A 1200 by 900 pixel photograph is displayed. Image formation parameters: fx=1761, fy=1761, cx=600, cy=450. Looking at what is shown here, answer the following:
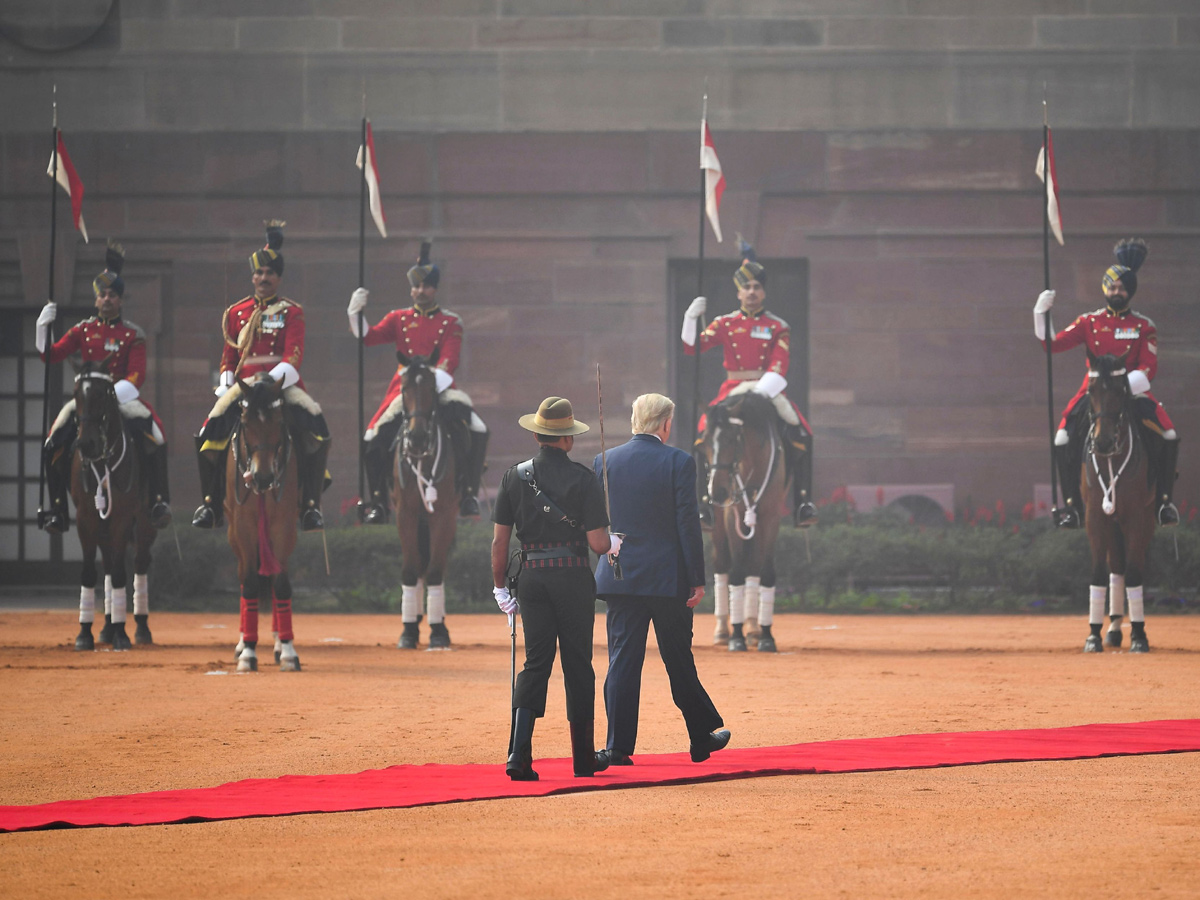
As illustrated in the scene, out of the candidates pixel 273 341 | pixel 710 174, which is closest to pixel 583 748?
pixel 273 341

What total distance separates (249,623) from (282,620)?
24 cm

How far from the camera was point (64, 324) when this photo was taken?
70.9 ft

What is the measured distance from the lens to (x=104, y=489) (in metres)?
14.1

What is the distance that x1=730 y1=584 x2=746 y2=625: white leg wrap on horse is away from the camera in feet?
46.2

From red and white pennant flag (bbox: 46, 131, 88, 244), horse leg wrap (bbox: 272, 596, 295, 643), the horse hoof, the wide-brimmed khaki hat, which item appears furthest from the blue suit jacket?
red and white pennant flag (bbox: 46, 131, 88, 244)

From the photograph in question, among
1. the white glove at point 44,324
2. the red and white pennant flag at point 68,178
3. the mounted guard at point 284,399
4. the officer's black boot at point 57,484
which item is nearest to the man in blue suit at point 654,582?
the mounted guard at point 284,399

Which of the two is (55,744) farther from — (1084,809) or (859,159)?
(859,159)

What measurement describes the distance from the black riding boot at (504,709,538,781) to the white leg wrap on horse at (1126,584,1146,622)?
750 centimetres

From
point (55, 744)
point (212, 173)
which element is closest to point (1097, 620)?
point (55, 744)

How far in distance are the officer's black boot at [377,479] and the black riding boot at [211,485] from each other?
143 cm

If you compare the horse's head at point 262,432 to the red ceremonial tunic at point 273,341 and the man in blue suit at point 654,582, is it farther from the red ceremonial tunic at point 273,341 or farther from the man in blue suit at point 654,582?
the man in blue suit at point 654,582

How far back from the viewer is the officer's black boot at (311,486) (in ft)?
42.3

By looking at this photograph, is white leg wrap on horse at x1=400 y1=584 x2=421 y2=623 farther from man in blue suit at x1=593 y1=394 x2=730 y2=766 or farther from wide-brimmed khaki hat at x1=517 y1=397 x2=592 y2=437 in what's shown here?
wide-brimmed khaki hat at x1=517 y1=397 x2=592 y2=437

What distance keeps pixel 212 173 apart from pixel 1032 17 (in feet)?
33.4
